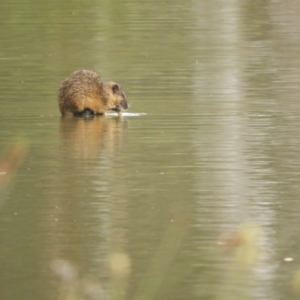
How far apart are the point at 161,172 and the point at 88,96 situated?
415 cm

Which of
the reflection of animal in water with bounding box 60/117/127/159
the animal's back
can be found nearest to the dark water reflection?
the reflection of animal in water with bounding box 60/117/127/159

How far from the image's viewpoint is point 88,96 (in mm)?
14133

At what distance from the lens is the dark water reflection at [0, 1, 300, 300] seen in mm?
6887

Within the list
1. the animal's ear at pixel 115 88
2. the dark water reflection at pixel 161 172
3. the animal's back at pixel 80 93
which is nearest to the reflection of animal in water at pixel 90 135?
the dark water reflection at pixel 161 172

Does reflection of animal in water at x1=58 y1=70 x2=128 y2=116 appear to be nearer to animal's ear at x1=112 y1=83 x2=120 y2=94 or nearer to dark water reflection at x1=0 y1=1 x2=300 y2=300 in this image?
animal's ear at x1=112 y1=83 x2=120 y2=94

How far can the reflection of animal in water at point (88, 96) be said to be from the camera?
13.9 metres

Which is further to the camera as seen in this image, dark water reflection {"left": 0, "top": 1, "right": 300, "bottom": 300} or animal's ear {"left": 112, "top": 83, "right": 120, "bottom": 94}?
animal's ear {"left": 112, "top": 83, "right": 120, "bottom": 94}

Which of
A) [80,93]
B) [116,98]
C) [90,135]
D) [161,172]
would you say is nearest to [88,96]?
[80,93]

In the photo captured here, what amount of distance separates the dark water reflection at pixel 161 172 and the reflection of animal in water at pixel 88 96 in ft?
0.65

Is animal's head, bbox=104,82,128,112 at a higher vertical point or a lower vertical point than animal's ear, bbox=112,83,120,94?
lower

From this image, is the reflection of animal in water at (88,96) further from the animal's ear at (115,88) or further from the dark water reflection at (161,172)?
the dark water reflection at (161,172)

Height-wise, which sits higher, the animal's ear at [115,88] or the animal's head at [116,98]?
the animal's ear at [115,88]

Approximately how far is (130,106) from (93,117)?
1.57ft

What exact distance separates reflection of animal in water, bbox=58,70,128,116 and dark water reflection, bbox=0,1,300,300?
199 mm
